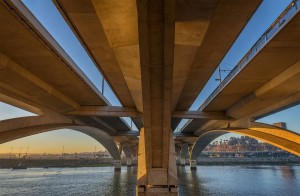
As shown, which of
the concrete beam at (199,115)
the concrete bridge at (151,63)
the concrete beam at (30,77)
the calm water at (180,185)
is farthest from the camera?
the calm water at (180,185)

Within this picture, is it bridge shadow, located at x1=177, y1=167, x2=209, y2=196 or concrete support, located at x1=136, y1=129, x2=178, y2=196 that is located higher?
concrete support, located at x1=136, y1=129, x2=178, y2=196

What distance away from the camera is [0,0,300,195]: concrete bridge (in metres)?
9.05

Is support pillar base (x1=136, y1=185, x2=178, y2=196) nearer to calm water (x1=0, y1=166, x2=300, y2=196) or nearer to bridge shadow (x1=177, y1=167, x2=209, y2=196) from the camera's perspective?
bridge shadow (x1=177, y1=167, x2=209, y2=196)

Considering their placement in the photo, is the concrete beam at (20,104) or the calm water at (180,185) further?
the calm water at (180,185)

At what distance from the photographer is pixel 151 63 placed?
1067 centimetres

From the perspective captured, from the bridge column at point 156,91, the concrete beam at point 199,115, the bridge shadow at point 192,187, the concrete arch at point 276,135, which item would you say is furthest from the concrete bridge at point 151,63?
the bridge shadow at point 192,187

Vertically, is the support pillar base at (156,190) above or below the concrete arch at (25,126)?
below

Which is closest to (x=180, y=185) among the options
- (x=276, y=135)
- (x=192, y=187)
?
(x=192, y=187)

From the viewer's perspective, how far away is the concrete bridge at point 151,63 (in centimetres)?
905

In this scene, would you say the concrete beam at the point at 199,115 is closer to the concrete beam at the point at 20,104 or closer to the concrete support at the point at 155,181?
the concrete support at the point at 155,181

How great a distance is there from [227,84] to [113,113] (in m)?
12.5

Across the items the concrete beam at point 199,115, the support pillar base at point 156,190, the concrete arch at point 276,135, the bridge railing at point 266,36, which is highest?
the bridge railing at point 266,36

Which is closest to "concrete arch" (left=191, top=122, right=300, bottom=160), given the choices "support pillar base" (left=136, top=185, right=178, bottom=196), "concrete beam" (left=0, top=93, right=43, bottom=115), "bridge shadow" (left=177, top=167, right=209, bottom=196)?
"bridge shadow" (left=177, top=167, right=209, bottom=196)

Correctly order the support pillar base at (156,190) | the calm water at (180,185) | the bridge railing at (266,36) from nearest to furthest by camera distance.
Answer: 1. the bridge railing at (266,36)
2. the support pillar base at (156,190)
3. the calm water at (180,185)
